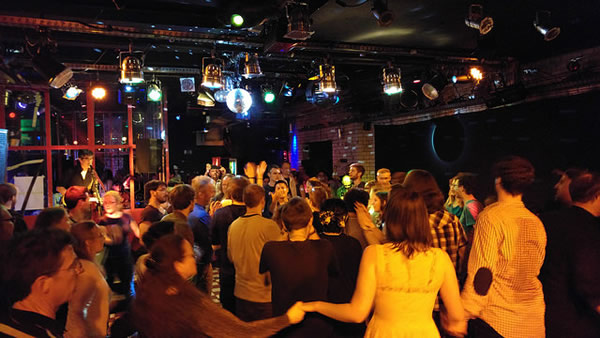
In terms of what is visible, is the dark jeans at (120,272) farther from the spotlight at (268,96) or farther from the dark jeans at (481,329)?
the spotlight at (268,96)

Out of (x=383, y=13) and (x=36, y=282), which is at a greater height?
(x=383, y=13)

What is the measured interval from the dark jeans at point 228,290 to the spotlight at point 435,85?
15.9 ft

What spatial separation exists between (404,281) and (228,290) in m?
1.94

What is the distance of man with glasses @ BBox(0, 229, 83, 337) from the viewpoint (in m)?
1.36

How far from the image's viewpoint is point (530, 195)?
6117 mm

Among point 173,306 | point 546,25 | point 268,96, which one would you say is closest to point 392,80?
point 546,25

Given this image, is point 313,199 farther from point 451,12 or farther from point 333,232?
point 451,12

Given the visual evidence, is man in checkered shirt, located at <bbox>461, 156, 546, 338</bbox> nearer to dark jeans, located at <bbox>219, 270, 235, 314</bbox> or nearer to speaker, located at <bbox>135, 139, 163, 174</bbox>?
dark jeans, located at <bbox>219, 270, 235, 314</bbox>

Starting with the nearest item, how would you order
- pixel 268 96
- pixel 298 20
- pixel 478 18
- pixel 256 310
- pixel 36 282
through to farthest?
pixel 36 282
pixel 256 310
pixel 298 20
pixel 478 18
pixel 268 96

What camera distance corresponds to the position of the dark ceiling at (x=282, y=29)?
4258 mm

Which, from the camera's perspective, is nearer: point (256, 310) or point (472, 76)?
point (256, 310)

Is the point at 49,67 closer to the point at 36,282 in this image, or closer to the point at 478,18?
the point at 36,282

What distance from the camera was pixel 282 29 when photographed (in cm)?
424

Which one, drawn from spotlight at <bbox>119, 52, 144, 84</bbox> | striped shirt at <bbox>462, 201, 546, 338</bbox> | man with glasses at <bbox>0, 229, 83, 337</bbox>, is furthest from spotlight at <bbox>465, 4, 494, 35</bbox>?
man with glasses at <bbox>0, 229, 83, 337</bbox>
